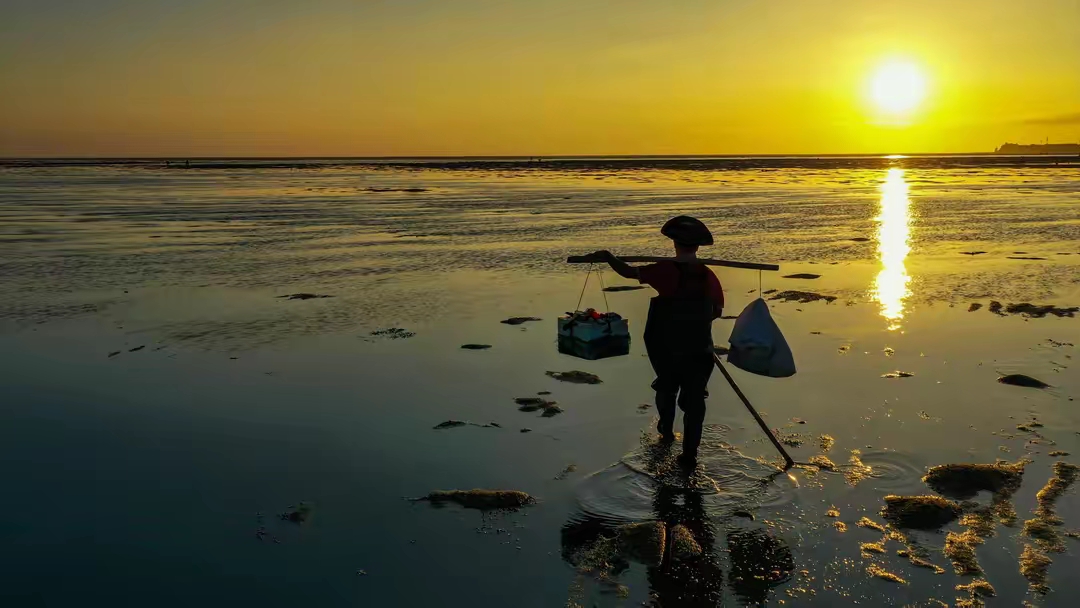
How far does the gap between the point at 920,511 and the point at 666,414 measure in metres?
2.14

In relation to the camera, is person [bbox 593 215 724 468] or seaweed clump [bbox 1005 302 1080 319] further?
seaweed clump [bbox 1005 302 1080 319]

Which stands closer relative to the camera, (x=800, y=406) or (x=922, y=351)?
(x=800, y=406)

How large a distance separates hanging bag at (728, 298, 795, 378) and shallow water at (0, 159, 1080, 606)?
2.26 feet

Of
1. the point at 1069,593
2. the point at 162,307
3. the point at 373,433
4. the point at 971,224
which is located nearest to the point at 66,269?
the point at 162,307

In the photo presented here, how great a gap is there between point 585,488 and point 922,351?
5789 millimetres

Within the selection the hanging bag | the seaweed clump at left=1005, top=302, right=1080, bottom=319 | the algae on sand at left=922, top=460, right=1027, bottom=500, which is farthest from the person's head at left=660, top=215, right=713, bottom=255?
the seaweed clump at left=1005, top=302, right=1080, bottom=319

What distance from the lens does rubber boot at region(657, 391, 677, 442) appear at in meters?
6.95

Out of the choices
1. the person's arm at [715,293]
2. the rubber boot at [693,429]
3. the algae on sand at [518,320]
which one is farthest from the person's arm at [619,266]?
the algae on sand at [518,320]

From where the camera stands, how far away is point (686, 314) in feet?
21.9

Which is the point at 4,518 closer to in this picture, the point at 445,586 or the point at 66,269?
the point at 445,586

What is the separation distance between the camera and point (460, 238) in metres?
22.7

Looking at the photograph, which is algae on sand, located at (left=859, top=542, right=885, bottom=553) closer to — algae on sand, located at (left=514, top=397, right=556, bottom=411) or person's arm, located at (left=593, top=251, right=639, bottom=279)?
person's arm, located at (left=593, top=251, right=639, bottom=279)

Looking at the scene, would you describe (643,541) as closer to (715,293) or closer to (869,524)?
→ (869,524)

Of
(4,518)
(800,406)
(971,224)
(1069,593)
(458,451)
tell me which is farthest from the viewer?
(971,224)
